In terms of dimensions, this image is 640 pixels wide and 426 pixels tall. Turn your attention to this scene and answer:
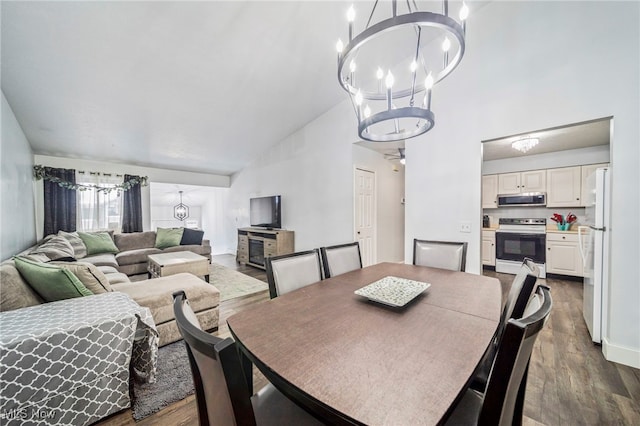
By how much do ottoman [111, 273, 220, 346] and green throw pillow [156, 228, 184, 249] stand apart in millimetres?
2773

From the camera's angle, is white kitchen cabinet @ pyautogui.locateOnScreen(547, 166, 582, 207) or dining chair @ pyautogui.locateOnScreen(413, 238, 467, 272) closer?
dining chair @ pyautogui.locateOnScreen(413, 238, 467, 272)

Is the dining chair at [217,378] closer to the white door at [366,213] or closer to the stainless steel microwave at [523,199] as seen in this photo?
the white door at [366,213]

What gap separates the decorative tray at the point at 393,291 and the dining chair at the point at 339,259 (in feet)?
1.68

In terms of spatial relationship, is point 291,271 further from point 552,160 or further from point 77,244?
point 552,160

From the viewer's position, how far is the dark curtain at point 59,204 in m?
4.39

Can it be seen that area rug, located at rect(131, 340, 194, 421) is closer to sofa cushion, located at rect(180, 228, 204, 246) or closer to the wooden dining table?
the wooden dining table

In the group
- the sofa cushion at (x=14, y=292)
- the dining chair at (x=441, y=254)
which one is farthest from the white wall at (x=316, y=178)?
the sofa cushion at (x=14, y=292)

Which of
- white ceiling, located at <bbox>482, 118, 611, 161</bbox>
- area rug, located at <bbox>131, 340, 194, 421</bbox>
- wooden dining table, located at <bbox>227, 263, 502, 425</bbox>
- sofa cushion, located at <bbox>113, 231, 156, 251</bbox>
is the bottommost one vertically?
area rug, located at <bbox>131, 340, 194, 421</bbox>

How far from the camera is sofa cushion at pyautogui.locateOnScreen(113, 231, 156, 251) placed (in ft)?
15.5

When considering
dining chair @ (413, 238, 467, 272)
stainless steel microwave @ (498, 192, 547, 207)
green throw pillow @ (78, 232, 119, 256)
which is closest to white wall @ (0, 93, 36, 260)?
green throw pillow @ (78, 232, 119, 256)

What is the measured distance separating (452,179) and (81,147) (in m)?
6.21

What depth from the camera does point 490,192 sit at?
475 cm

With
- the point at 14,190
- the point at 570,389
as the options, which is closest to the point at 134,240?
the point at 14,190

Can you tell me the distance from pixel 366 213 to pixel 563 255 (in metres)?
3.26
